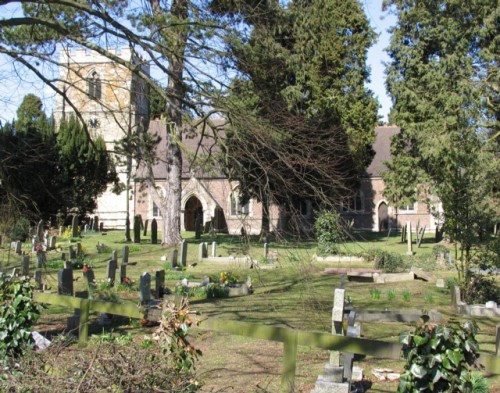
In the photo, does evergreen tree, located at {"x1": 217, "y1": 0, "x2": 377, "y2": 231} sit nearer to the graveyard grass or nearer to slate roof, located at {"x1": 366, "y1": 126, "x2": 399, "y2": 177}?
the graveyard grass

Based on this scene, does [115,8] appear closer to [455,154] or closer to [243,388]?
[243,388]

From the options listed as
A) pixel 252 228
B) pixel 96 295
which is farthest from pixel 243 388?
pixel 96 295

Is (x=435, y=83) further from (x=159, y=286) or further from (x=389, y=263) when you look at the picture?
(x=159, y=286)

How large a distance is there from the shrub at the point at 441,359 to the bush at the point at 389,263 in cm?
1362

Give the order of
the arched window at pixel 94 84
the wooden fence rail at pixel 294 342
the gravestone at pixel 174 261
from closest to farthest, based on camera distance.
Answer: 1. the wooden fence rail at pixel 294 342
2. the arched window at pixel 94 84
3. the gravestone at pixel 174 261

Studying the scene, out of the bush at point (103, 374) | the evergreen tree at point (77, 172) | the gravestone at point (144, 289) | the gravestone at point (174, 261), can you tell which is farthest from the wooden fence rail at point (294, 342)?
the evergreen tree at point (77, 172)

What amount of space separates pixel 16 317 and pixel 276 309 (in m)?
6.10

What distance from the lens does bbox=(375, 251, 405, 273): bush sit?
17.6 m

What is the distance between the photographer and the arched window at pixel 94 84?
9.97 m

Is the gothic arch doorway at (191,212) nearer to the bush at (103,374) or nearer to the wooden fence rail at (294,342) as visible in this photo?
the wooden fence rail at (294,342)

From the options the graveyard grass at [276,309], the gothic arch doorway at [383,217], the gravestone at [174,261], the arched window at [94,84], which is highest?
the arched window at [94,84]

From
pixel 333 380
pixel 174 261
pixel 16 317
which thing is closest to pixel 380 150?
pixel 174 261

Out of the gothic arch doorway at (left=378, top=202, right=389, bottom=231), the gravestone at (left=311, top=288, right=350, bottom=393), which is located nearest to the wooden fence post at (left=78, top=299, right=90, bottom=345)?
the gravestone at (left=311, top=288, right=350, bottom=393)

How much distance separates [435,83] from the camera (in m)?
30.0
